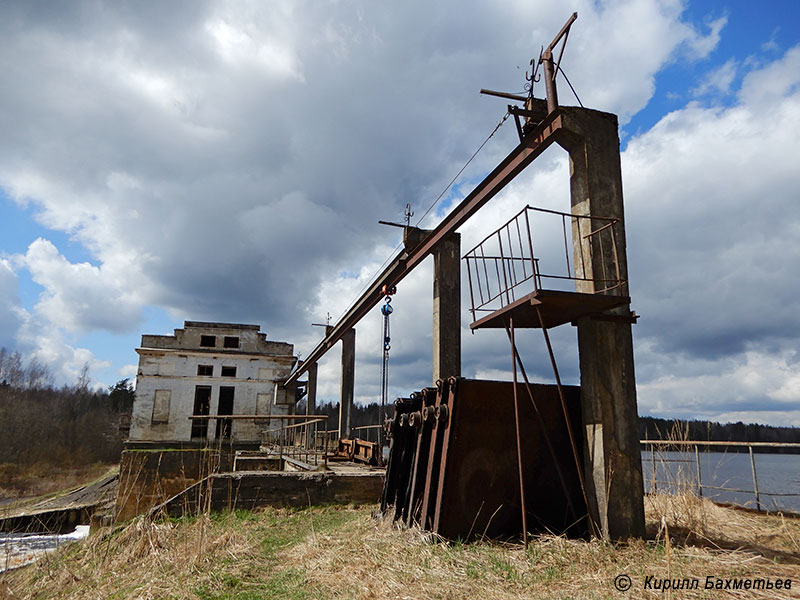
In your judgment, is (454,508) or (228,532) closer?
(454,508)

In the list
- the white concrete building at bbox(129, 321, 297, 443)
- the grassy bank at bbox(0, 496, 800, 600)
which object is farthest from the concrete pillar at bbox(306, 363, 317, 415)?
the grassy bank at bbox(0, 496, 800, 600)

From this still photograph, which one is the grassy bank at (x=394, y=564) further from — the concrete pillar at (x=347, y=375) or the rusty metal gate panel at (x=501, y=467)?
the concrete pillar at (x=347, y=375)

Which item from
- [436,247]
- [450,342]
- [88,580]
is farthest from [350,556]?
[436,247]

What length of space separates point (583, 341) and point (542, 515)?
2.03 meters

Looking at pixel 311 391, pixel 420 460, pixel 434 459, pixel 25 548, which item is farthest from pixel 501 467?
pixel 311 391

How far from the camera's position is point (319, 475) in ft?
31.2

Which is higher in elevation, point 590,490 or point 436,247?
point 436,247

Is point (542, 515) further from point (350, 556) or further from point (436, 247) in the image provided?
point (436, 247)

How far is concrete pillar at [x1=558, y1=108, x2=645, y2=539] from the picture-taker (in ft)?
17.9

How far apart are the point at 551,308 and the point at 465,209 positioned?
479 centimetres

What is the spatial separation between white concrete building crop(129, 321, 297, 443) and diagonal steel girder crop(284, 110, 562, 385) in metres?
13.6

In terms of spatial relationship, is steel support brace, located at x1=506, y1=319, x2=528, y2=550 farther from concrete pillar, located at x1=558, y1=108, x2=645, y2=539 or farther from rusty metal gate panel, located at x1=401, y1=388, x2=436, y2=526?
rusty metal gate panel, located at x1=401, y1=388, x2=436, y2=526

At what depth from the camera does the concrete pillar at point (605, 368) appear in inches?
214

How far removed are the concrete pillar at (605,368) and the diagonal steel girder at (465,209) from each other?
21.6 inches
